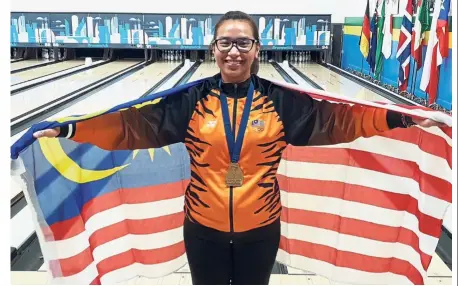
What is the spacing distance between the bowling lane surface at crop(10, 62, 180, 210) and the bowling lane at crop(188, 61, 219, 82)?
0.51 m

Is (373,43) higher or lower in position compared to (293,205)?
higher

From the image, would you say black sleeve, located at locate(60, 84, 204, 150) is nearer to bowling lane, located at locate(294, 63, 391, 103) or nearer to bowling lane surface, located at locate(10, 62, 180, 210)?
bowling lane surface, located at locate(10, 62, 180, 210)

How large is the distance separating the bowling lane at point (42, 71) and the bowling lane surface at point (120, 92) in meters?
1.43

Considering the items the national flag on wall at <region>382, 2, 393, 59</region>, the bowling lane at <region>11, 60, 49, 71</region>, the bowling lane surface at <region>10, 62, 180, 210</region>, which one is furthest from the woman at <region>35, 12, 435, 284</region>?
the bowling lane at <region>11, 60, 49, 71</region>

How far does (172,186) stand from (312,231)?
60 cm

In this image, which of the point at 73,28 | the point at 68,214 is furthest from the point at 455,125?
the point at 73,28

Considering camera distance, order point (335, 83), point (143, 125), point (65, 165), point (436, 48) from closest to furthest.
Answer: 1. point (143, 125)
2. point (65, 165)
3. point (436, 48)
4. point (335, 83)

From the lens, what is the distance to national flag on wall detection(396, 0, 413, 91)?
17.9ft

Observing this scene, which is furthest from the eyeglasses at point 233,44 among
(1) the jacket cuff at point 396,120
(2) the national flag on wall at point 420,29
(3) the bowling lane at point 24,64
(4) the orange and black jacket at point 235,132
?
(3) the bowling lane at point 24,64

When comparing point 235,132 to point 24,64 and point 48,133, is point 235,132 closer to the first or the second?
point 48,133

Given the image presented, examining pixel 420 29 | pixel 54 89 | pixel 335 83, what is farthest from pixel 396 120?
pixel 335 83

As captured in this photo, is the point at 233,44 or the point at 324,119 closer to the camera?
the point at 233,44

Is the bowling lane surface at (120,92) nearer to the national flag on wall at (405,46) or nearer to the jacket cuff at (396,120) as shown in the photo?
the national flag on wall at (405,46)

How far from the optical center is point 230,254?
1472mm
